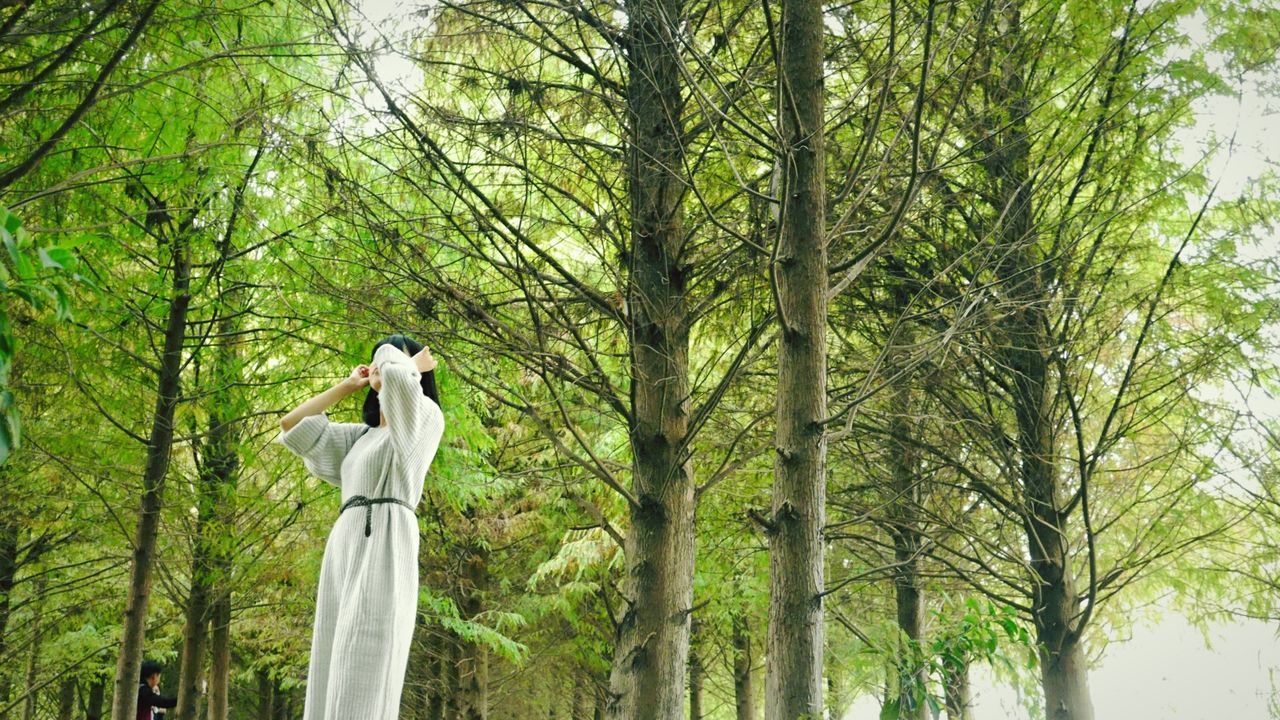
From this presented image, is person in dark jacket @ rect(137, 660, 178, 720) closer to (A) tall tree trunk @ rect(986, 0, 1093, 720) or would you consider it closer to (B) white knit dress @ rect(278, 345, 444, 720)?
(B) white knit dress @ rect(278, 345, 444, 720)

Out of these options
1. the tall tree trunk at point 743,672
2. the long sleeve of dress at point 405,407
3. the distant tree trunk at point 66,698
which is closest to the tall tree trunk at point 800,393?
the long sleeve of dress at point 405,407

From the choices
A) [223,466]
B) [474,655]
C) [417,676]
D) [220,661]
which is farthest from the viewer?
[417,676]

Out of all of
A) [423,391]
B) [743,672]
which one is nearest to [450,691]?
[743,672]

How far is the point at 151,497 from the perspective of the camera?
7.22m

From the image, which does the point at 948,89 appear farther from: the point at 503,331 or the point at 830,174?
the point at 503,331

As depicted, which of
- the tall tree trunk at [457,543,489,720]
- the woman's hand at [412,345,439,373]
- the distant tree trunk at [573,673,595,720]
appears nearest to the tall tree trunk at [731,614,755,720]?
the distant tree trunk at [573,673,595,720]

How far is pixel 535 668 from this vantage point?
16516 mm

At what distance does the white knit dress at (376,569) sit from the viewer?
3.19 m

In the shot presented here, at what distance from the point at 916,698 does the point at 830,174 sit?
11.4 feet

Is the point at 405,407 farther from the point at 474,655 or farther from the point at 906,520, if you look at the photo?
the point at 474,655

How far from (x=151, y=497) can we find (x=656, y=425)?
3.93m

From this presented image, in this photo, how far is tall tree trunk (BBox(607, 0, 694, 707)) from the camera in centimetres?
579

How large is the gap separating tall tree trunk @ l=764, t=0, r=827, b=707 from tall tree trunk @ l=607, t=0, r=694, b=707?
96 centimetres

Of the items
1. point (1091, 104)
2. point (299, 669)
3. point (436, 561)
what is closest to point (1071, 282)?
point (1091, 104)
